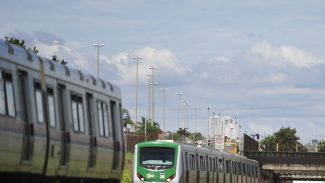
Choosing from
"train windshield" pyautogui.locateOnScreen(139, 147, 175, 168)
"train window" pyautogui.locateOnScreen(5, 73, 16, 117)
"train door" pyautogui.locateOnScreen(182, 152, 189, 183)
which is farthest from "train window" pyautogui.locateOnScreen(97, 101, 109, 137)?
"train door" pyautogui.locateOnScreen(182, 152, 189, 183)

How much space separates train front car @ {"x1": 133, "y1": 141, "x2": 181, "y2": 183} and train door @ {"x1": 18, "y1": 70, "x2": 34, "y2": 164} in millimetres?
29907

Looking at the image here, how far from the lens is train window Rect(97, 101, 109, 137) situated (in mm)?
30734

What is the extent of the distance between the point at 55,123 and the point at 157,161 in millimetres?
28518

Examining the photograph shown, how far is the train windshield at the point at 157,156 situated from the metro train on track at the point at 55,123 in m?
Result: 20.0

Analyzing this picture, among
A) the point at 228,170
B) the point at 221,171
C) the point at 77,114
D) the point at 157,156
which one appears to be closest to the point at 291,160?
the point at 228,170

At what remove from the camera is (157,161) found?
2132 inches

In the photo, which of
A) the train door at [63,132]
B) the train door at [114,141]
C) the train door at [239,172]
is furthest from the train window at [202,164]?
the train door at [63,132]

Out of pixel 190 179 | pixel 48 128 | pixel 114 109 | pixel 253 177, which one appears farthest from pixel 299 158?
pixel 48 128

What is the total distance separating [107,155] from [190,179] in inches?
1040

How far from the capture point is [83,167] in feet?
93.6

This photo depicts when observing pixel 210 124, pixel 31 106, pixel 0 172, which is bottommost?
pixel 0 172

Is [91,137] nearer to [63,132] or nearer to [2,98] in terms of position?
[63,132]

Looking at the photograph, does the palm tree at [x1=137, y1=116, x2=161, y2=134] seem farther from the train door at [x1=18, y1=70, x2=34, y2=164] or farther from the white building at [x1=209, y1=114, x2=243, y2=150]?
the train door at [x1=18, y1=70, x2=34, y2=164]

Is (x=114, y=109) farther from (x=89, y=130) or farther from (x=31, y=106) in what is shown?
(x=31, y=106)
